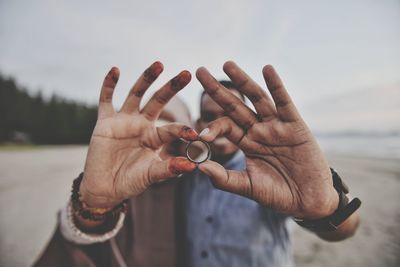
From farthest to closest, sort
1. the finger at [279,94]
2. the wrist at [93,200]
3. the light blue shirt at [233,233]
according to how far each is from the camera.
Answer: the light blue shirt at [233,233] → the wrist at [93,200] → the finger at [279,94]

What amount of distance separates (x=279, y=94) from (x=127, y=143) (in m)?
0.99

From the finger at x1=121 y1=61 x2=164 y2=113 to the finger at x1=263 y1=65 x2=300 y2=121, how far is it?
0.61 metres

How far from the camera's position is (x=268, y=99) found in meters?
1.31

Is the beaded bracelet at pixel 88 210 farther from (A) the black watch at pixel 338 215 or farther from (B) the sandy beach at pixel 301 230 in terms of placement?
(B) the sandy beach at pixel 301 230

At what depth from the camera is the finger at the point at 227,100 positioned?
133 cm

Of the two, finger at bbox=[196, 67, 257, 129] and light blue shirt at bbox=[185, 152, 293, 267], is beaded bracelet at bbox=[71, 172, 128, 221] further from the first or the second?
finger at bbox=[196, 67, 257, 129]

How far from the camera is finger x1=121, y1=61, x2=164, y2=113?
4.27 feet

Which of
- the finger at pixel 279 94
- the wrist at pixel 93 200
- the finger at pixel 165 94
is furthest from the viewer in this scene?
the wrist at pixel 93 200

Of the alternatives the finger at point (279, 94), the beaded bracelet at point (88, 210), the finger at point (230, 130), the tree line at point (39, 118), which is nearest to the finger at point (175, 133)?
the finger at point (230, 130)

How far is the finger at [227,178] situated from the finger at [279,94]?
44 cm

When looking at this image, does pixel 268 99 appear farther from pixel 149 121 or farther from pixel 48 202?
pixel 48 202

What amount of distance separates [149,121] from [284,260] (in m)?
1.74

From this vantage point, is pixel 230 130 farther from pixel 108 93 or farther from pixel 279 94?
pixel 108 93

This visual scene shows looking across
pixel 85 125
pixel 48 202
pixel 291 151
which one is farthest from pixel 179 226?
pixel 85 125
